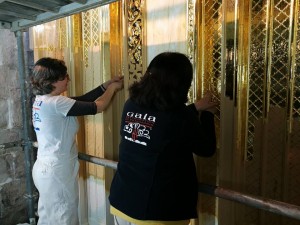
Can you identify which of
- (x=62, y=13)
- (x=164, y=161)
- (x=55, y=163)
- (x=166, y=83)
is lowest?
(x=55, y=163)

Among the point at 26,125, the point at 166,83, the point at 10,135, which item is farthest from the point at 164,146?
the point at 10,135

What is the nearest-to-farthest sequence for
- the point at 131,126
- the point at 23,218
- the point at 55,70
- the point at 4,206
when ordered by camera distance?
the point at 131,126 → the point at 55,70 → the point at 4,206 → the point at 23,218

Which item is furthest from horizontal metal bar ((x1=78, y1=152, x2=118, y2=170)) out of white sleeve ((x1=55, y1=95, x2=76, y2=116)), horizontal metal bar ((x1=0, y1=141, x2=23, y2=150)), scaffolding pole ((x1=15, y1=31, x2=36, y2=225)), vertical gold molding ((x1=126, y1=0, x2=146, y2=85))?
horizontal metal bar ((x1=0, y1=141, x2=23, y2=150))

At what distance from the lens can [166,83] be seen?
5.56 ft

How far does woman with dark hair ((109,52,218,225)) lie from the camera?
1.68 m

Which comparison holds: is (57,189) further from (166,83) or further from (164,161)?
(166,83)

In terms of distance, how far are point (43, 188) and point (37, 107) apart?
0.74 metres

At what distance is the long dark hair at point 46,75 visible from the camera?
255 cm

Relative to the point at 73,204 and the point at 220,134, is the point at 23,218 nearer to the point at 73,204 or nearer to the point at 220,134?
the point at 73,204

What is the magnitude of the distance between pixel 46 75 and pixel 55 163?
774mm

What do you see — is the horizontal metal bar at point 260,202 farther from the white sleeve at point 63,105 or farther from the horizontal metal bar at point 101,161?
the white sleeve at point 63,105

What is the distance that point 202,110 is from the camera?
2.03 meters

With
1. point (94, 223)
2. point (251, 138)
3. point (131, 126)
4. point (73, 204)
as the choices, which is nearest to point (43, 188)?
point (73, 204)

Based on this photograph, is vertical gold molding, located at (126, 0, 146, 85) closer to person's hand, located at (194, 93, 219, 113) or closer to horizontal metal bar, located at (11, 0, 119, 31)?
horizontal metal bar, located at (11, 0, 119, 31)
